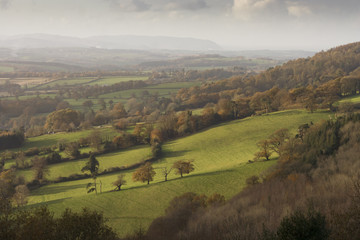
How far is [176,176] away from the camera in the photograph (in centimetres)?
5269

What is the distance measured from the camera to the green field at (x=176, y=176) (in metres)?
42.2

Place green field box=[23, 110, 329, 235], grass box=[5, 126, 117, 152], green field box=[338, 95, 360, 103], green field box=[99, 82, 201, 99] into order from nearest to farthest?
green field box=[23, 110, 329, 235], grass box=[5, 126, 117, 152], green field box=[338, 95, 360, 103], green field box=[99, 82, 201, 99]

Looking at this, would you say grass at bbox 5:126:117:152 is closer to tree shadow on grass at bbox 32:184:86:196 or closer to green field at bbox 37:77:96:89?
tree shadow on grass at bbox 32:184:86:196

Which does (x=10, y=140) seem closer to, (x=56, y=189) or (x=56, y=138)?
(x=56, y=138)

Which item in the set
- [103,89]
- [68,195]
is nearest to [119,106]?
[103,89]

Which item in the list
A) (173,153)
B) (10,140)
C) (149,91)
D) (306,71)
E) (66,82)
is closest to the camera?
(173,153)

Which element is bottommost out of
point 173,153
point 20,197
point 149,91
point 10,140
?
point 20,197

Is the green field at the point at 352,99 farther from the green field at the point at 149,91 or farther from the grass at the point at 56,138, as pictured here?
the green field at the point at 149,91

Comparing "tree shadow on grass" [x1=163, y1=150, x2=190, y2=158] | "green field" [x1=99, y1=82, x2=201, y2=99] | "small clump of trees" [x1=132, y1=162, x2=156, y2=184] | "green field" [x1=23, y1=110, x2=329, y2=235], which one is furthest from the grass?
"green field" [x1=99, y1=82, x2=201, y2=99]

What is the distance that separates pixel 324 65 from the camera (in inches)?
6029

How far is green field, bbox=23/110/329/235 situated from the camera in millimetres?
42219

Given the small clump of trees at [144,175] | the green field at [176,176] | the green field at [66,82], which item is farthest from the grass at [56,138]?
the green field at [66,82]

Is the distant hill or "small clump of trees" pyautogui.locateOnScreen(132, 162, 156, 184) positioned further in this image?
the distant hill

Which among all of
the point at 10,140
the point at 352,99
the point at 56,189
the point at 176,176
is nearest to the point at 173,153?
the point at 176,176
